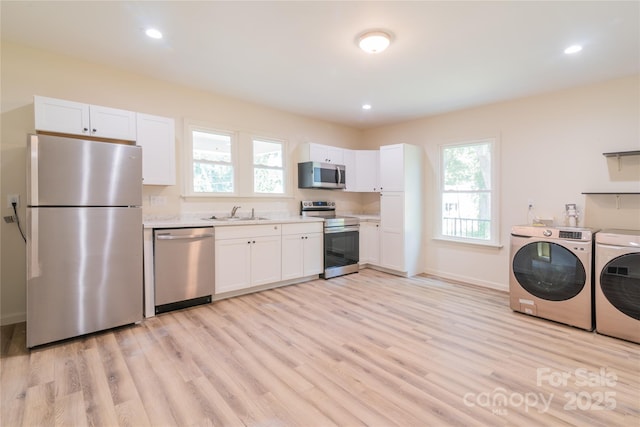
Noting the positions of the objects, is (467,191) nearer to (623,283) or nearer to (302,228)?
(623,283)

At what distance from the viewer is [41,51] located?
3.01 meters

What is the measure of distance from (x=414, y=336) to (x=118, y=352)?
99.6 inches

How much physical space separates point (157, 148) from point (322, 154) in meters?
2.56

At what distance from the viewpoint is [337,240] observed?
486 cm

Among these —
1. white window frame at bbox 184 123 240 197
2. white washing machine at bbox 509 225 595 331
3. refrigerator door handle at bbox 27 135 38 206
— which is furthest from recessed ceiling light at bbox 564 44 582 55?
refrigerator door handle at bbox 27 135 38 206

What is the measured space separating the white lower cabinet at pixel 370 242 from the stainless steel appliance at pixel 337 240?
0.16m

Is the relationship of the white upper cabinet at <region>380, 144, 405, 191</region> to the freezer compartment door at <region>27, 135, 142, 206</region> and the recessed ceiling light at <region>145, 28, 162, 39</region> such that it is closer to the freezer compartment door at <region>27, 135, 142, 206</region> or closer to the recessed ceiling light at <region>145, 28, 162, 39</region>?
the recessed ceiling light at <region>145, 28, 162, 39</region>

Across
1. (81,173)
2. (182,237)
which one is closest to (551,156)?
(182,237)

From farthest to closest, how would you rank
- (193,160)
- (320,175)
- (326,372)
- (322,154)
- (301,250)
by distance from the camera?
(322,154) → (320,175) → (301,250) → (193,160) → (326,372)

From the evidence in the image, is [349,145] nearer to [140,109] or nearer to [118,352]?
[140,109]

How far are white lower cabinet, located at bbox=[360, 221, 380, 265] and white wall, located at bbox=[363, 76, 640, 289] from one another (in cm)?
95

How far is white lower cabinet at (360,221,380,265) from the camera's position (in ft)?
17.2

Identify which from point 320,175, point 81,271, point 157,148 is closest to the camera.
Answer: point 81,271

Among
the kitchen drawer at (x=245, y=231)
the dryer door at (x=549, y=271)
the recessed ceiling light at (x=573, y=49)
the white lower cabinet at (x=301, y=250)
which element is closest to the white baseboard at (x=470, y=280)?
the dryer door at (x=549, y=271)
